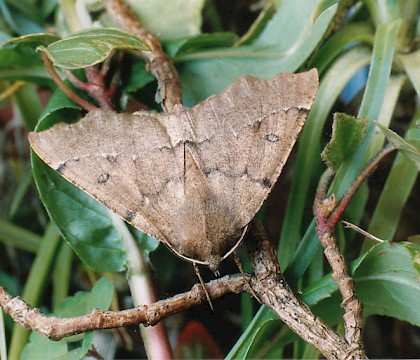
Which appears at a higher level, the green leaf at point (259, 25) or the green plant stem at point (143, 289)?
the green leaf at point (259, 25)

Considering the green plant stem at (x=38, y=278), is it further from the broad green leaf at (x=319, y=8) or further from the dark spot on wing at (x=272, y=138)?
the broad green leaf at (x=319, y=8)

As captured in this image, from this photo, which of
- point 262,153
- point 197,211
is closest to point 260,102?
point 262,153

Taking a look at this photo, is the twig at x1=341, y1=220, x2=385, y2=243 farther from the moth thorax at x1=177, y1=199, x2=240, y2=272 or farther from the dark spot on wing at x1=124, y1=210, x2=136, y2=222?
the dark spot on wing at x1=124, y1=210, x2=136, y2=222

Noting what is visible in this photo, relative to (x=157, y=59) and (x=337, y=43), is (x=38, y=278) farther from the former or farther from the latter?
(x=337, y=43)

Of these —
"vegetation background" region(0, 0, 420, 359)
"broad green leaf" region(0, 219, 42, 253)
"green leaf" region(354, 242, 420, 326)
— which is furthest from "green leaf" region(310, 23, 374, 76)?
"broad green leaf" region(0, 219, 42, 253)

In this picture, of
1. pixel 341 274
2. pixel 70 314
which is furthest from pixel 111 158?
pixel 341 274

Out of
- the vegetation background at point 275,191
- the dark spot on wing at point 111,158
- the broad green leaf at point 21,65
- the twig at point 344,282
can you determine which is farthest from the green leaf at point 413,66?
the broad green leaf at point 21,65
